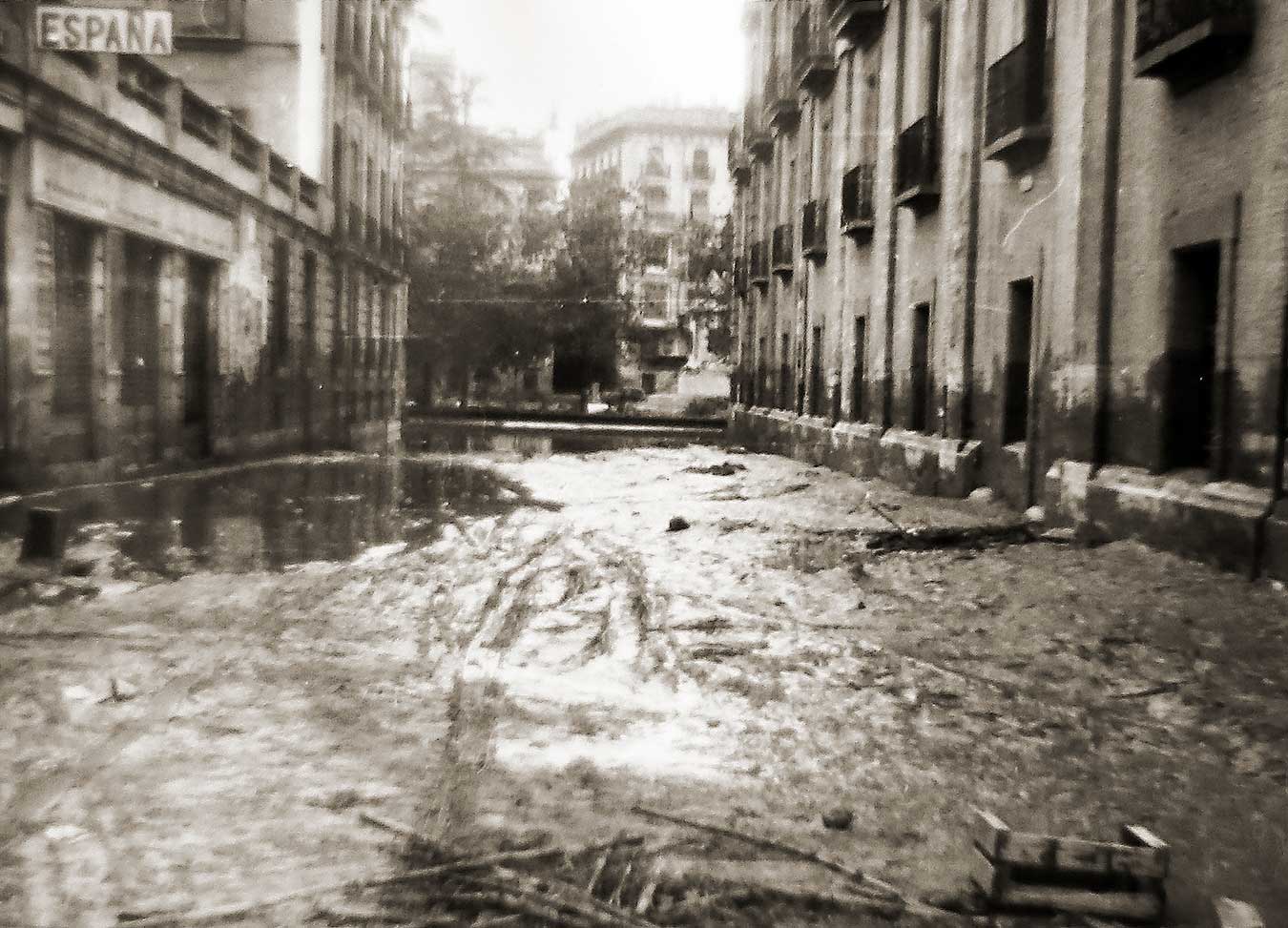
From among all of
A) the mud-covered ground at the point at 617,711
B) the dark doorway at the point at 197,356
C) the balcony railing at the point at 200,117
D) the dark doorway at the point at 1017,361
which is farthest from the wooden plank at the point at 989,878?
the dark doorway at the point at 197,356

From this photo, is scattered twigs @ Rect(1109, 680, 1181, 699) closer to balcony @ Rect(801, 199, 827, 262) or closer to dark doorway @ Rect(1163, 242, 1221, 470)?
dark doorway @ Rect(1163, 242, 1221, 470)

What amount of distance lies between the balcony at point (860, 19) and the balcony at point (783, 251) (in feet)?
19.4

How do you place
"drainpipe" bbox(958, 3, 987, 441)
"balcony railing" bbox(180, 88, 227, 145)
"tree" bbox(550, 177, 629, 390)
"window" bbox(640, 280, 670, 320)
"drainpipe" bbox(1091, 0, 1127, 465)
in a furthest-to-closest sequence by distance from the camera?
"window" bbox(640, 280, 670, 320), "tree" bbox(550, 177, 629, 390), "balcony railing" bbox(180, 88, 227, 145), "drainpipe" bbox(958, 3, 987, 441), "drainpipe" bbox(1091, 0, 1127, 465)

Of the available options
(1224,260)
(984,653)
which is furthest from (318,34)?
(984,653)

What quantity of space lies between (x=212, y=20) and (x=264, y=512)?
1347 centimetres

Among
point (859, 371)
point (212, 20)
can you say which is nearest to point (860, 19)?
point (859, 371)

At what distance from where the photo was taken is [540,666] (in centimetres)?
579

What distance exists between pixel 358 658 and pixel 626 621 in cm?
165

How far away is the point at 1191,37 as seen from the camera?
307 inches

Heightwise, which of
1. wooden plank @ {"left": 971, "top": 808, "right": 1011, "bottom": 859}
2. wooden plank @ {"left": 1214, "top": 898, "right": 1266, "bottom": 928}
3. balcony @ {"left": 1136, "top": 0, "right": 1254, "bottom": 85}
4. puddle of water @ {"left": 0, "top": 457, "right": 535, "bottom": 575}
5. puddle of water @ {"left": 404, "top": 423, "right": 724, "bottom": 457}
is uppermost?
balcony @ {"left": 1136, "top": 0, "right": 1254, "bottom": 85}

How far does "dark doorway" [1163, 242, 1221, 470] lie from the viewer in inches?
337

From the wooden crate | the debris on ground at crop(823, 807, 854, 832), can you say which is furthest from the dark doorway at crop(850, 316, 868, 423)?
the wooden crate

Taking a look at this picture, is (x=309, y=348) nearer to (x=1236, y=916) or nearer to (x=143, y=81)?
(x=143, y=81)

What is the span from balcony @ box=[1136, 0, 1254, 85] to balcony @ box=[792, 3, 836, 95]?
503 inches
